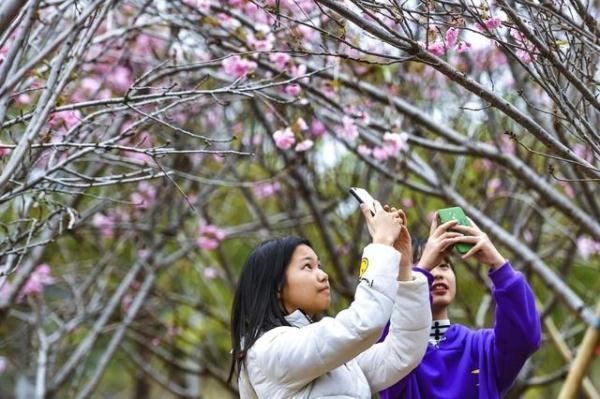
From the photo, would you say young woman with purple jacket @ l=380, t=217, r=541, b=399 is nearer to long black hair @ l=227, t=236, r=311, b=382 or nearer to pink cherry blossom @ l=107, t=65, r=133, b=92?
long black hair @ l=227, t=236, r=311, b=382

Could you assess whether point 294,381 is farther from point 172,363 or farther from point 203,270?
point 203,270

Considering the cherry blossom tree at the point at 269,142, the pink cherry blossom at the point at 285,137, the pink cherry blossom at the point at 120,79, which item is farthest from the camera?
the pink cherry blossom at the point at 120,79

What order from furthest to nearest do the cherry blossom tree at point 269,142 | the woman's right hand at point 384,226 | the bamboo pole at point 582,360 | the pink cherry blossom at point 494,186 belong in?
the pink cherry blossom at point 494,186
the cherry blossom tree at point 269,142
the woman's right hand at point 384,226
the bamboo pole at point 582,360

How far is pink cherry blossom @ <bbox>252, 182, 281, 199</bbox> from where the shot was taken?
32.0ft

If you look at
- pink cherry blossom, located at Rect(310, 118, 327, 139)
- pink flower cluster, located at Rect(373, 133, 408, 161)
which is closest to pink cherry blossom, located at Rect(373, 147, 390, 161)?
pink flower cluster, located at Rect(373, 133, 408, 161)

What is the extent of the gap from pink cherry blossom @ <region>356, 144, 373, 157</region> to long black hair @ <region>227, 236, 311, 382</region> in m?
3.24

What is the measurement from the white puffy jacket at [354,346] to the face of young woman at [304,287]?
0.16 ft

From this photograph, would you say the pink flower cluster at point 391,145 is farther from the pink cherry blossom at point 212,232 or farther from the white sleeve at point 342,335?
the white sleeve at point 342,335

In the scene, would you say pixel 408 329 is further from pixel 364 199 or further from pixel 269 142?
pixel 269 142

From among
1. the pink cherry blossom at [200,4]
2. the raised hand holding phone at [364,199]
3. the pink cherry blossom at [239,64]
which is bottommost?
A: the raised hand holding phone at [364,199]

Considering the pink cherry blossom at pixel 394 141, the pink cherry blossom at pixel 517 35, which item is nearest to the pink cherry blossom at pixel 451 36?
the pink cherry blossom at pixel 517 35

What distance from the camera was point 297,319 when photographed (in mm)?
3340

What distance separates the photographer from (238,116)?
31.5 feet

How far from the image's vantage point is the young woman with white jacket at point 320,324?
Answer: 308 centimetres
